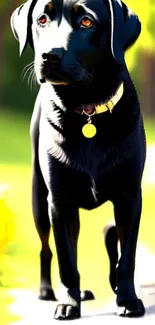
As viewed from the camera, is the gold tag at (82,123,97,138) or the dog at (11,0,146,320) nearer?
the dog at (11,0,146,320)

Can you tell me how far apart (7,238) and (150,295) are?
900mm

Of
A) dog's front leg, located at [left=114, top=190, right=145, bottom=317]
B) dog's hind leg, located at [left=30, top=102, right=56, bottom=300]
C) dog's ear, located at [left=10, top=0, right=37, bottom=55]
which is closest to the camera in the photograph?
dog's ear, located at [left=10, top=0, right=37, bottom=55]

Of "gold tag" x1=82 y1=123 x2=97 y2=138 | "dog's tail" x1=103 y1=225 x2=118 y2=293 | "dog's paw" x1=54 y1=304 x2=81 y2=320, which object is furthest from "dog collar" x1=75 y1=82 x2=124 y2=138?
"dog's paw" x1=54 y1=304 x2=81 y2=320

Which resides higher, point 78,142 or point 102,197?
point 78,142

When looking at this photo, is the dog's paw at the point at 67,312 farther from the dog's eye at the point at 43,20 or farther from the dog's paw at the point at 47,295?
the dog's eye at the point at 43,20

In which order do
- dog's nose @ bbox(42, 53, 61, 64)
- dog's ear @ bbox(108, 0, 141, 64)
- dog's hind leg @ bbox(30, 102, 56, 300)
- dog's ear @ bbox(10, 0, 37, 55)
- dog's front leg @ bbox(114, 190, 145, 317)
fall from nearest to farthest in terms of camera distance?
1. dog's nose @ bbox(42, 53, 61, 64)
2. dog's ear @ bbox(108, 0, 141, 64)
3. dog's ear @ bbox(10, 0, 37, 55)
4. dog's front leg @ bbox(114, 190, 145, 317)
5. dog's hind leg @ bbox(30, 102, 56, 300)

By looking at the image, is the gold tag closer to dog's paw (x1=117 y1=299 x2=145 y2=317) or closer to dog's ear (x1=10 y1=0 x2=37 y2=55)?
dog's ear (x1=10 y1=0 x2=37 y2=55)

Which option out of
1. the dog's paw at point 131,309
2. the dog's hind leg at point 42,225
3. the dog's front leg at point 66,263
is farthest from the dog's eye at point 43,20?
the dog's paw at point 131,309

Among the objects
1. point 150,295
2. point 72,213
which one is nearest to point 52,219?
point 72,213

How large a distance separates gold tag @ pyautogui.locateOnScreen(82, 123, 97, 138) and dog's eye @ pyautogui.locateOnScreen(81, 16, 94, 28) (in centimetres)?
35

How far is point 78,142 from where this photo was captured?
275 centimetres

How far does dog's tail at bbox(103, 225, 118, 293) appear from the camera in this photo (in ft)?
10.1

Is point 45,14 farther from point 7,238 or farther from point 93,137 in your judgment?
point 7,238

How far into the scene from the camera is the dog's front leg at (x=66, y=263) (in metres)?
2.77
